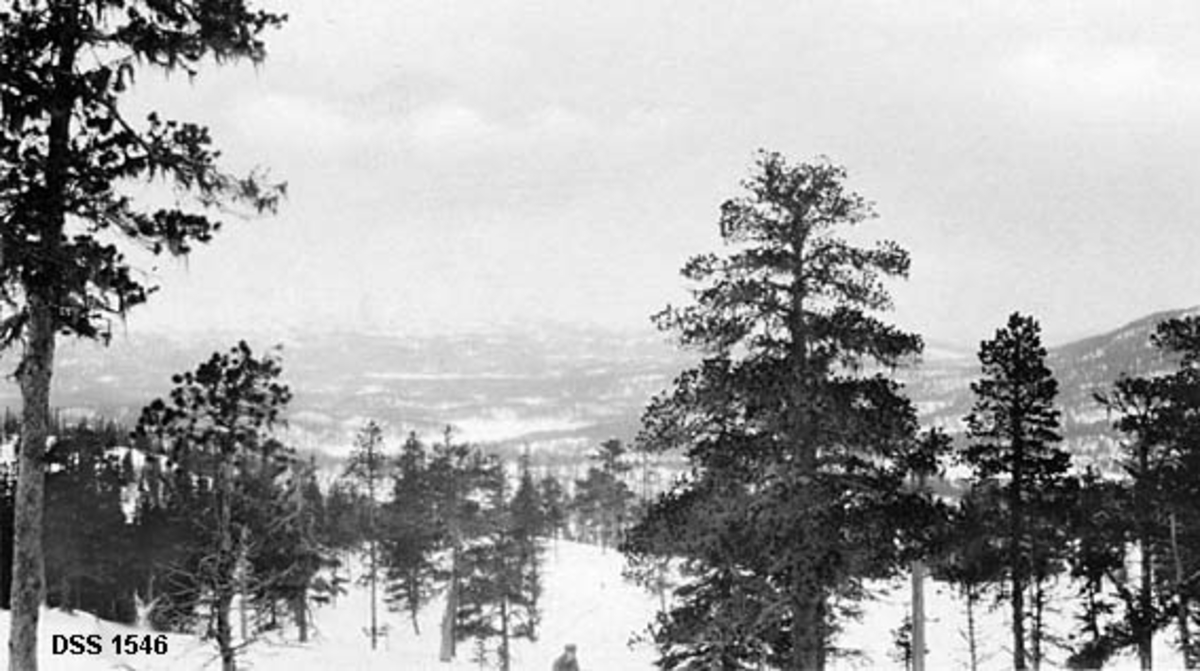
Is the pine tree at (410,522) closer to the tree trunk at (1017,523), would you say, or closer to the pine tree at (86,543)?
the pine tree at (86,543)

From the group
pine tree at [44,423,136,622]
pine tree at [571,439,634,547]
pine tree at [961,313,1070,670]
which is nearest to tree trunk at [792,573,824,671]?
pine tree at [961,313,1070,670]

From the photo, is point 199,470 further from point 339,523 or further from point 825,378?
point 339,523

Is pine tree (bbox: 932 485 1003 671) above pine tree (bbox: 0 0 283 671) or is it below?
below

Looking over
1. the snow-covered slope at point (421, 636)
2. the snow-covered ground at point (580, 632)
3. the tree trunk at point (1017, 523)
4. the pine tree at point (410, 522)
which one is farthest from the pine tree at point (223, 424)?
the pine tree at point (410, 522)

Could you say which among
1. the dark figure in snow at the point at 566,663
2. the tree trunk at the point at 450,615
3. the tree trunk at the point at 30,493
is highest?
the tree trunk at the point at 30,493

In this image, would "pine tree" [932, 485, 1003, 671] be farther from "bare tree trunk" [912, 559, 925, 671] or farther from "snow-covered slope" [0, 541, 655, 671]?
"snow-covered slope" [0, 541, 655, 671]

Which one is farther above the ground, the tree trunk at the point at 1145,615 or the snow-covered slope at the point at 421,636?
the tree trunk at the point at 1145,615

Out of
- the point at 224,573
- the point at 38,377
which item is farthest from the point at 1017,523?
the point at 38,377
